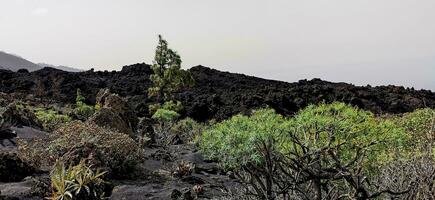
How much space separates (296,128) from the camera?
801cm

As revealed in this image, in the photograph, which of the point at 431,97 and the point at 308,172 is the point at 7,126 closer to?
the point at 308,172

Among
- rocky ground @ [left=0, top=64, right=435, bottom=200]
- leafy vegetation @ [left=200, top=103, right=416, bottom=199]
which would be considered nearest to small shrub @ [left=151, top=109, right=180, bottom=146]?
rocky ground @ [left=0, top=64, right=435, bottom=200]

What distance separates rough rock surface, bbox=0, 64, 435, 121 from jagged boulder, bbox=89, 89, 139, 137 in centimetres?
890

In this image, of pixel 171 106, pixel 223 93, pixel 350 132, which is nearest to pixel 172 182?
pixel 350 132

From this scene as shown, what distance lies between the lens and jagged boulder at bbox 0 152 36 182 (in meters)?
10.3

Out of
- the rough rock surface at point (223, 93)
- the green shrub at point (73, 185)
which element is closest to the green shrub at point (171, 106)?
the rough rock surface at point (223, 93)

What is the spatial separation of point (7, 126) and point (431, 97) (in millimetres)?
28110

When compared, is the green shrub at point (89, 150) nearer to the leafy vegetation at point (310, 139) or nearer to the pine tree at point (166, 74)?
the leafy vegetation at point (310, 139)

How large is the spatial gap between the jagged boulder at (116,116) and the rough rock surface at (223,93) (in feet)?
29.2

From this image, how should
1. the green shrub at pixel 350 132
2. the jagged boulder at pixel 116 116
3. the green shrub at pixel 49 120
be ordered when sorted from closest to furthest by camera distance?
the green shrub at pixel 350 132, the jagged boulder at pixel 116 116, the green shrub at pixel 49 120

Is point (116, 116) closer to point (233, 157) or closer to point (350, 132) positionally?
point (233, 157)

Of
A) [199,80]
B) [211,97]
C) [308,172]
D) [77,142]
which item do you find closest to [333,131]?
[308,172]

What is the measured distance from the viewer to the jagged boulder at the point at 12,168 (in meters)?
10.3

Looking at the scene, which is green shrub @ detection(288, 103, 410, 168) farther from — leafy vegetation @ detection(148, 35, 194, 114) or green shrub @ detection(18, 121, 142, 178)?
leafy vegetation @ detection(148, 35, 194, 114)
